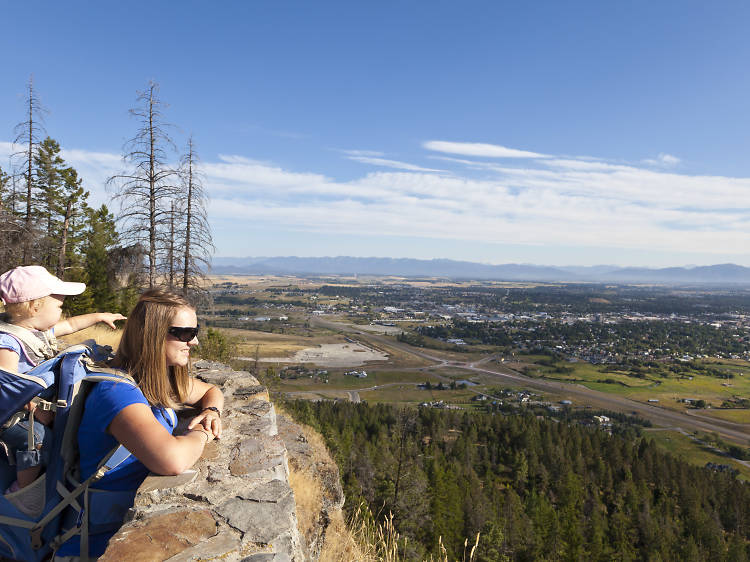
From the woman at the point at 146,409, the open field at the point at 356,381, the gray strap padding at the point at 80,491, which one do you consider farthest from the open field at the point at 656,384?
the gray strap padding at the point at 80,491

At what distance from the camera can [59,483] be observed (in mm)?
1915

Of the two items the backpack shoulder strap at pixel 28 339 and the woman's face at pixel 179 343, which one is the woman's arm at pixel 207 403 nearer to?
the woman's face at pixel 179 343

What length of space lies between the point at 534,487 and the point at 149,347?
4482 cm

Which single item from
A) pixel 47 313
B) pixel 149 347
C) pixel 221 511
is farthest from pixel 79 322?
pixel 221 511

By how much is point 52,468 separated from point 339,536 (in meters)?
3.15

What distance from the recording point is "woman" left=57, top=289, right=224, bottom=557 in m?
1.77

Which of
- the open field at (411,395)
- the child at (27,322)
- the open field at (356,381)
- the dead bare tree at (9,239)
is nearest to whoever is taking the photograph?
the child at (27,322)

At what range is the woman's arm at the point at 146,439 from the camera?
5.76 feet

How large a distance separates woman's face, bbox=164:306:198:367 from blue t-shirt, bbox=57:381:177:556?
268 millimetres

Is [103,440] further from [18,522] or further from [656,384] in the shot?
[656,384]

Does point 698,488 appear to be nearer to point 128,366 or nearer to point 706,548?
point 706,548

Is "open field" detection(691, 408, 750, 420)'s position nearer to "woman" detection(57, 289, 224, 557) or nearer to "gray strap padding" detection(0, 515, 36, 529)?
"woman" detection(57, 289, 224, 557)

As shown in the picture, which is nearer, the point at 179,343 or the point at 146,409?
the point at 146,409

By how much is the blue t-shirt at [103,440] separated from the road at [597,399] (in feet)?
178
